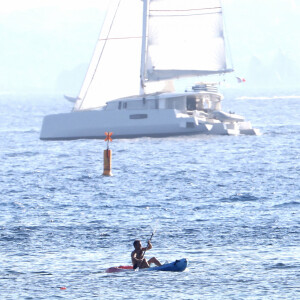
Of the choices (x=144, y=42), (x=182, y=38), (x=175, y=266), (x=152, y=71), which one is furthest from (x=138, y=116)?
(x=175, y=266)

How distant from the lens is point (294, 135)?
91.0m

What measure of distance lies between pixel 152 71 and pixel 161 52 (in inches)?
67.9

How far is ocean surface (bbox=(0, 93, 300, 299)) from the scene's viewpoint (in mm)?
29688

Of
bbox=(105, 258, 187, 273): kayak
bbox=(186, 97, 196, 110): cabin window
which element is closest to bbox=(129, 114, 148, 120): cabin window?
bbox=(186, 97, 196, 110): cabin window

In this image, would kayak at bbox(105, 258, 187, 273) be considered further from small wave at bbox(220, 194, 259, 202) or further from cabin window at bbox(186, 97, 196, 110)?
cabin window at bbox(186, 97, 196, 110)

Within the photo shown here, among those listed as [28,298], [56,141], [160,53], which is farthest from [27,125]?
[28,298]

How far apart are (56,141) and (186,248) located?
5232 cm

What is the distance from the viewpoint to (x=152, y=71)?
3140 inches

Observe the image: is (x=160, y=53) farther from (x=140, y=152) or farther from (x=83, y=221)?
(x=83, y=221)

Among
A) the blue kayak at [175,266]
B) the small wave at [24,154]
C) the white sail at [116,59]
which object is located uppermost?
the white sail at [116,59]

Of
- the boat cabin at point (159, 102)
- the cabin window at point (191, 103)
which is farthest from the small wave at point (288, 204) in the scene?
the cabin window at point (191, 103)

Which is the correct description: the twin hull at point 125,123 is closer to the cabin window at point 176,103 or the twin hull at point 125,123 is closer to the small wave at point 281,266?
the cabin window at point 176,103

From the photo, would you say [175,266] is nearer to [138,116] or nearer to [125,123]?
[138,116]

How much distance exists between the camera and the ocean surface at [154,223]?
97.4 ft
